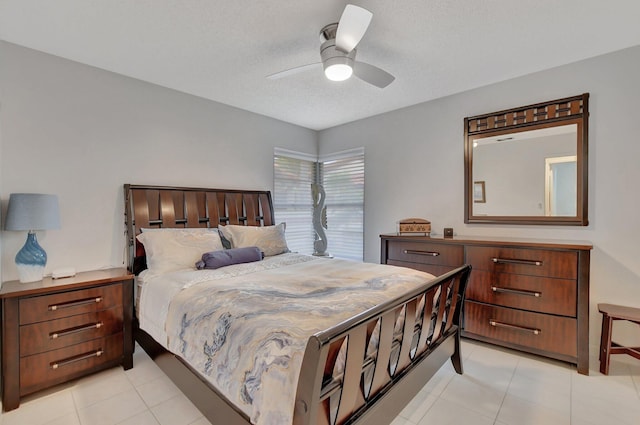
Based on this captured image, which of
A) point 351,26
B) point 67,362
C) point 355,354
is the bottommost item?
point 67,362

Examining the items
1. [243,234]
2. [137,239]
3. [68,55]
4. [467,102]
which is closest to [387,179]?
[467,102]

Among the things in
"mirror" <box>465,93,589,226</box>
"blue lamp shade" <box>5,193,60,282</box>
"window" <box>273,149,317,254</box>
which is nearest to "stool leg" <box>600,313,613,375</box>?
"mirror" <box>465,93,589,226</box>

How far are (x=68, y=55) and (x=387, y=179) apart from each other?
3.36 metres

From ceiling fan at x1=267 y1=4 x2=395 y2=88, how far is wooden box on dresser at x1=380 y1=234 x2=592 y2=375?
5.55 feet

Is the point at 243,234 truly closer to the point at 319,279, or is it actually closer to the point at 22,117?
the point at 319,279

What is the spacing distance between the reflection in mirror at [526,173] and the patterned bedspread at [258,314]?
4.72 feet

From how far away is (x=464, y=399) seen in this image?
201cm

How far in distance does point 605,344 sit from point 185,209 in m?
3.77

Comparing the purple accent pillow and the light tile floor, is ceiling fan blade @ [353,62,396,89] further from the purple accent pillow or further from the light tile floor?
the light tile floor

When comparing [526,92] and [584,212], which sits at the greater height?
[526,92]

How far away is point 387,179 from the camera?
3.90 metres

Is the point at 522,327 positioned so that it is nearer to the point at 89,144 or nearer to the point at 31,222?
the point at 31,222

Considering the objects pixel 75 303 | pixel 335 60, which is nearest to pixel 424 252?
pixel 335 60

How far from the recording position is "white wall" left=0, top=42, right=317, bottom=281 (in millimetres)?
2273
